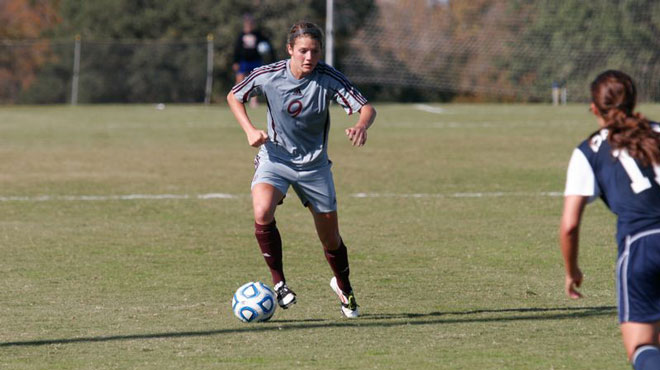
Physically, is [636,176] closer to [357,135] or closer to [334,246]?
[357,135]

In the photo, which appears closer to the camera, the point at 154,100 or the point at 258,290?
the point at 258,290

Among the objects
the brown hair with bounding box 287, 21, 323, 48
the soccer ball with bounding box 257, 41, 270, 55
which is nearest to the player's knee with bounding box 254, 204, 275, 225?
the brown hair with bounding box 287, 21, 323, 48

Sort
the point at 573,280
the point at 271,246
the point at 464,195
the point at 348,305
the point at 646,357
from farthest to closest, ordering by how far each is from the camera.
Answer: the point at 464,195 → the point at 271,246 → the point at 348,305 → the point at 573,280 → the point at 646,357

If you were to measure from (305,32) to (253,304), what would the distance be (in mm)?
1732

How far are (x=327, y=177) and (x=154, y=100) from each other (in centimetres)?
2980

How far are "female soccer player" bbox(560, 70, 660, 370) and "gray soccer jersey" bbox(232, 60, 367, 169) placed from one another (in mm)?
2736

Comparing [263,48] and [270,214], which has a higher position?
→ [270,214]

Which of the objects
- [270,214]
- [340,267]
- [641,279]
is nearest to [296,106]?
[270,214]

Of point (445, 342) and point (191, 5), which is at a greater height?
point (445, 342)

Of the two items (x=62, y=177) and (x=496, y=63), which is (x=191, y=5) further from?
(x=62, y=177)

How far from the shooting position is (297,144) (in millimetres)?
7281

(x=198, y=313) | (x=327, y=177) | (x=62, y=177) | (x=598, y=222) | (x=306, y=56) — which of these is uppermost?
(x=306, y=56)

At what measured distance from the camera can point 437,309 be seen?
24.0 feet

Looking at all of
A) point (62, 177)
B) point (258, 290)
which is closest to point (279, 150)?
point (258, 290)
